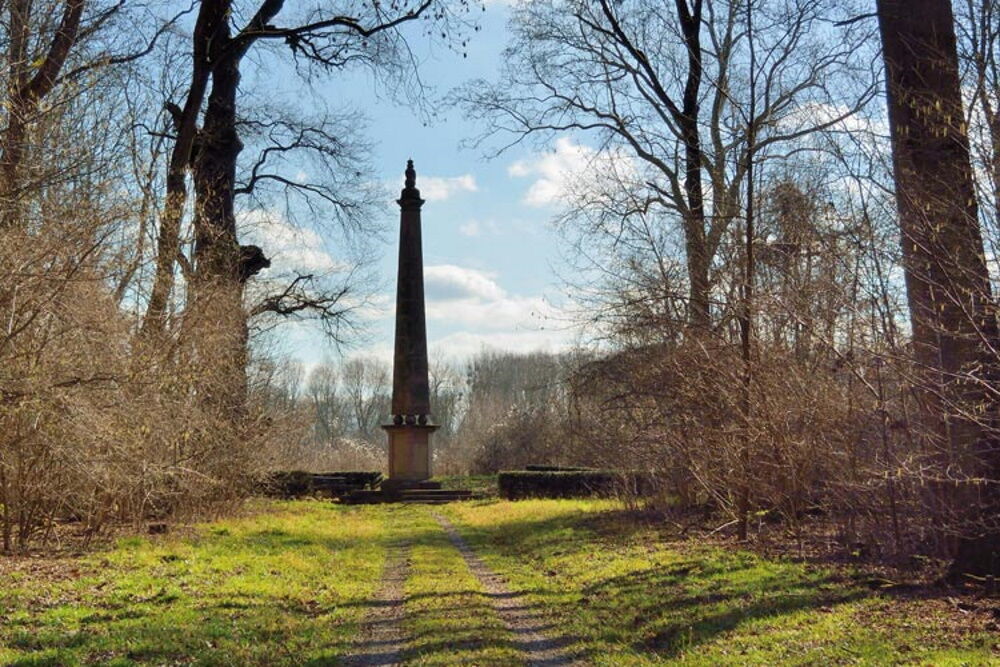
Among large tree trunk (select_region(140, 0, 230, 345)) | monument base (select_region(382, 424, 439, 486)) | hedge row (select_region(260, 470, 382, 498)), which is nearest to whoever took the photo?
large tree trunk (select_region(140, 0, 230, 345))

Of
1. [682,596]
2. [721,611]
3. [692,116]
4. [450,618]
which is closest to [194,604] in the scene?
[450,618]

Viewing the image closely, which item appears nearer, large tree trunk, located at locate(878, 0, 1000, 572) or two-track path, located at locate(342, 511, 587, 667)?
two-track path, located at locate(342, 511, 587, 667)

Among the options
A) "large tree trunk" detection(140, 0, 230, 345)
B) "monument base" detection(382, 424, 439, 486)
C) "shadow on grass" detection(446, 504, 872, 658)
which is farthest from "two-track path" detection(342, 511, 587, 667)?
"monument base" detection(382, 424, 439, 486)

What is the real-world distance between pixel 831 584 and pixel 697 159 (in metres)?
10.6

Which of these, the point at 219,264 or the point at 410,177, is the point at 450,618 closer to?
the point at 219,264

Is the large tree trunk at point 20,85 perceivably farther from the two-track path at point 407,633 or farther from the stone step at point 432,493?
the stone step at point 432,493

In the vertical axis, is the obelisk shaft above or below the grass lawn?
above

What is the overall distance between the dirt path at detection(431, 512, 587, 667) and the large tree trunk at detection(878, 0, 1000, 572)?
3558 mm

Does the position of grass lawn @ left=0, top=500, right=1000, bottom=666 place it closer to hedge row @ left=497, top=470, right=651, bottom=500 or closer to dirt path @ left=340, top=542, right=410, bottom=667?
dirt path @ left=340, top=542, right=410, bottom=667

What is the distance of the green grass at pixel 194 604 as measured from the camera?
6.89 m

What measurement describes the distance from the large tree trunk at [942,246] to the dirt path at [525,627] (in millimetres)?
3558

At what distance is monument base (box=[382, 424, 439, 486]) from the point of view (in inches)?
1176

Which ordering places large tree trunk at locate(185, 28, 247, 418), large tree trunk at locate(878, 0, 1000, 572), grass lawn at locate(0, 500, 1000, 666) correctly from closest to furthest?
grass lawn at locate(0, 500, 1000, 666) → large tree trunk at locate(878, 0, 1000, 572) → large tree trunk at locate(185, 28, 247, 418)

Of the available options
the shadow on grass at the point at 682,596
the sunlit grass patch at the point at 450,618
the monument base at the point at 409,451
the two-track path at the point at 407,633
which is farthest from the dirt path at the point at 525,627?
the monument base at the point at 409,451
